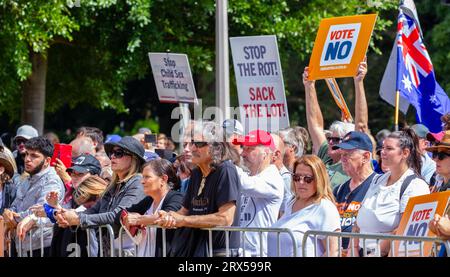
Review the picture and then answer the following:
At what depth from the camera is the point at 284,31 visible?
20625 millimetres

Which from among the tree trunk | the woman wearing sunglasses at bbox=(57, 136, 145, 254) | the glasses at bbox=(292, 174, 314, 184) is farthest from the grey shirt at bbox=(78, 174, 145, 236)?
the tree trunk

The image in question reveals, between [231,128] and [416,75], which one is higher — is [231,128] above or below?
below

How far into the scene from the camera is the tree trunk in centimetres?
2172

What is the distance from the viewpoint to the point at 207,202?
8156 millimetres

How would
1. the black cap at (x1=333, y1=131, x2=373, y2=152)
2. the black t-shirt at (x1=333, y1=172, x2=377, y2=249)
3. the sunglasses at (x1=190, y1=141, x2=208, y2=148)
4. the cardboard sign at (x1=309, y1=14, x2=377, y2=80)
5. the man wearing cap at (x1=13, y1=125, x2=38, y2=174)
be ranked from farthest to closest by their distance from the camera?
the man wearing cap at (x1=13, y1=125, x2=38, y2=174), the cardboard sign at (x1=309, y1=14, x2=377, y2=80), the black cap at (x1=333, y1=131, x2=373, y2=152), the black t-shirt at (x1=333, y1=172, x2=377, y2=249), the sunglasses at (x1=190, y1=141, x2=208, y2=148)

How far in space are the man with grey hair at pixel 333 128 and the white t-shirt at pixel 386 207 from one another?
1337 millimetres

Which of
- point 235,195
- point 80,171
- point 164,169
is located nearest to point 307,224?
point 235,195

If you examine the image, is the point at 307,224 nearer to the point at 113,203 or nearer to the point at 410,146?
the point at 410,146

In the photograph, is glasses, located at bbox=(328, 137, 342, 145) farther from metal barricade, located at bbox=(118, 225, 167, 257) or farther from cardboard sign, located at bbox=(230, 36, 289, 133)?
metal barricade, located at bbox=(118, 225, 167, 257)

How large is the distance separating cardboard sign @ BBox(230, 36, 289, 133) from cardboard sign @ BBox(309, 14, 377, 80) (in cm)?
48

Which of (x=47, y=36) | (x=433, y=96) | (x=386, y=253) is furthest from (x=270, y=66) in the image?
(x=47, y=36)

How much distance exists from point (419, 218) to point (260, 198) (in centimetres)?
178

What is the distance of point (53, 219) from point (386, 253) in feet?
10.0
